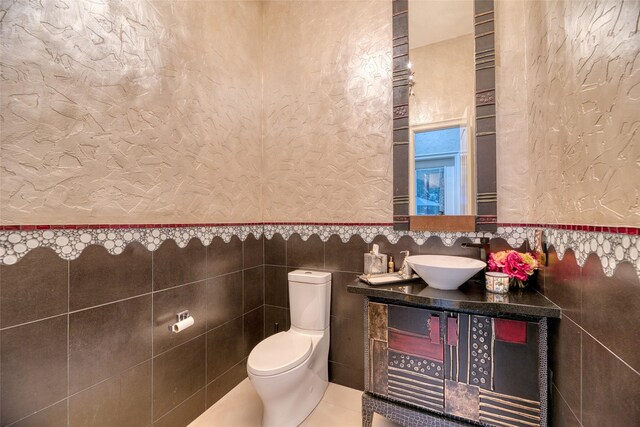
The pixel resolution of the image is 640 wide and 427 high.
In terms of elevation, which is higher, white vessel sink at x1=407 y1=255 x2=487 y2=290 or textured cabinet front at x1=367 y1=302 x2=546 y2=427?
white vessel sink at x1=407 y1=255 x2=487 y2=290

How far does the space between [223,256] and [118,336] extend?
0.76 metres

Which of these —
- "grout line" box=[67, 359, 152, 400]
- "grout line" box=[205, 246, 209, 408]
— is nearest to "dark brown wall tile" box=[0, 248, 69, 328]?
"grout line" box=[67, 359, 152, 400]

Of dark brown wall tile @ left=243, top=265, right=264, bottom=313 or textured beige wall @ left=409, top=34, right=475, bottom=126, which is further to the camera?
dark brown wall tile @ left=243, top=265, right=264, bottom=313

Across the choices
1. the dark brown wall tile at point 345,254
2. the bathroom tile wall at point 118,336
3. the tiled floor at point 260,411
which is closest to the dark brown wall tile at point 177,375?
the bathroom tile wall at point 118,336

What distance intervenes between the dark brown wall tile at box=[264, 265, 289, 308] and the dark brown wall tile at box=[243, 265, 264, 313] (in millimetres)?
39

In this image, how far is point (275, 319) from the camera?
232 centimetres

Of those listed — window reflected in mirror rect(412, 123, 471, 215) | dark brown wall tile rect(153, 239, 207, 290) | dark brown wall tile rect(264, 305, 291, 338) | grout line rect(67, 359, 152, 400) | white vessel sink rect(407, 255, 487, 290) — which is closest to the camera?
grout line rect(67, 359, 152, 400)

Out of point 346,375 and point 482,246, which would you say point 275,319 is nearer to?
point 346,375

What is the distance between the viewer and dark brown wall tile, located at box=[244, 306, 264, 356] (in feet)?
7.10

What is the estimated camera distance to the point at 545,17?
1347 millimetres

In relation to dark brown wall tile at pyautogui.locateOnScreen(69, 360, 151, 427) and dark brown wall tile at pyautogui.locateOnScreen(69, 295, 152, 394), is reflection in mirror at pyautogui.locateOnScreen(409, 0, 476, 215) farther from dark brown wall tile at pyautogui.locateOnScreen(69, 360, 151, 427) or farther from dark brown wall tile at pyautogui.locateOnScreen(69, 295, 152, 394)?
dark brown wall tile at pyautogui.locateOnScreen(69, 360, 151, 427)

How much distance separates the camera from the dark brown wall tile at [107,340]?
46.8 inches

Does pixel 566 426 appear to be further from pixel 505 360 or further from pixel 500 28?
pixel 500 28

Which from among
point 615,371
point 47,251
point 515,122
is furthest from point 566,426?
point 47,251
